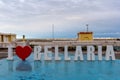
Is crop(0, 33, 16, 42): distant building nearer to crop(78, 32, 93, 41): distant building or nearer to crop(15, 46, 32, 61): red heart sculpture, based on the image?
crop(78, 32, 93, 41): distant building

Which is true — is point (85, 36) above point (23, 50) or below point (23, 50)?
above

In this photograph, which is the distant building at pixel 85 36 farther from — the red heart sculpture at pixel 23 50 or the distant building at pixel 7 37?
the red heart sculpture at pixel 23 50

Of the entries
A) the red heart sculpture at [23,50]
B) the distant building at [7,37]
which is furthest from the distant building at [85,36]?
the red heart sculpture at [23,50]

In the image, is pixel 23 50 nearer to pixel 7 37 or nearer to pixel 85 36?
pixel 85 36

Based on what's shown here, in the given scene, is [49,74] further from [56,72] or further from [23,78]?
[23,78]

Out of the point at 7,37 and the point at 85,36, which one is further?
the point at 7,37

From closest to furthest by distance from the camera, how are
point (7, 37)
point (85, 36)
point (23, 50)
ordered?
point (23, 50), point (85, 36), point (7, 37)

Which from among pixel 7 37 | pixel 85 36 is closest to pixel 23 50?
pixel 85 36

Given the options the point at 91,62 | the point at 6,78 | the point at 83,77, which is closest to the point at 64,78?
the point at 83,77

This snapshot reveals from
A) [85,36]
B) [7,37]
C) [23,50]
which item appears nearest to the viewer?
[23,50]

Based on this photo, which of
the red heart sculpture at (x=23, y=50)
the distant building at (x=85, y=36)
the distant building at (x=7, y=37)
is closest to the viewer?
the red heart sculpture at (x=23, y=50)

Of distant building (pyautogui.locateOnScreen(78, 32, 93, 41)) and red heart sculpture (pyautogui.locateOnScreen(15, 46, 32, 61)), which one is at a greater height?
distant building (pyautogui.locateOnScreen(78, 32, 93, 41))

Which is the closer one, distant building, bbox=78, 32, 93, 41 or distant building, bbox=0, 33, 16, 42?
distant building, bbox=78, 32, 93, 41

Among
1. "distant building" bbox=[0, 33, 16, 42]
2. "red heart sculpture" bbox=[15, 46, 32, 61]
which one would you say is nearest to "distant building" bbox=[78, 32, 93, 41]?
"distant building" bbox=[0, 33, 16, 42]
